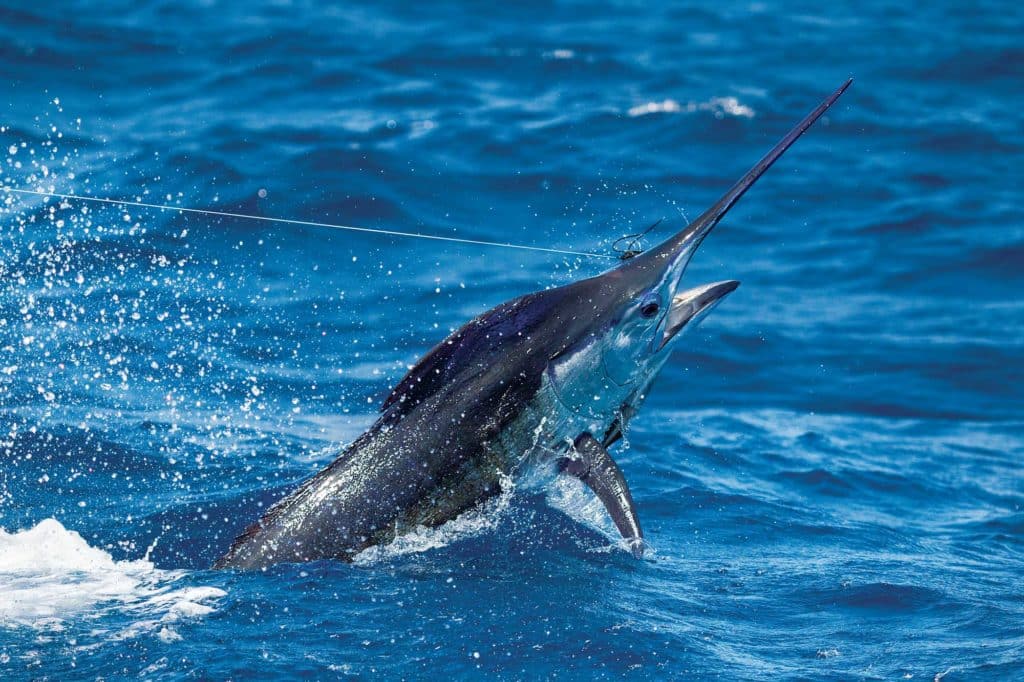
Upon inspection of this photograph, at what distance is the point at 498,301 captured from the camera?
10.9m

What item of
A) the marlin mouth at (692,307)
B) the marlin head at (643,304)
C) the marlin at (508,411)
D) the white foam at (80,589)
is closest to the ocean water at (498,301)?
the white foam at (80,589)

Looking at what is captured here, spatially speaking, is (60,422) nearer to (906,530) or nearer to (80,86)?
(906,530)

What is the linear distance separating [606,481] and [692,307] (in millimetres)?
1031

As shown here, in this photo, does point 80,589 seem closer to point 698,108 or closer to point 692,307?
point 692,307

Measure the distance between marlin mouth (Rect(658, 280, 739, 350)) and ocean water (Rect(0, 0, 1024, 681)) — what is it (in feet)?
3.65

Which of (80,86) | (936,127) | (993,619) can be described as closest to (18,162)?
(80,86)

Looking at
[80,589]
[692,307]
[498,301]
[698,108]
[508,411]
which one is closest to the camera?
[80,589]

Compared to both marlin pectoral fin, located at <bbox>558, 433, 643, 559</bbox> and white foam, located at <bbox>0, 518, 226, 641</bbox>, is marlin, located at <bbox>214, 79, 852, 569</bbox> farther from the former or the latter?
white foam, located at <bbox>0, 518, 226, 641</bbox>

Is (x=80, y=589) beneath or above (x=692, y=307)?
beneath

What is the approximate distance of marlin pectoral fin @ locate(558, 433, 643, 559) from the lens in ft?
20.7

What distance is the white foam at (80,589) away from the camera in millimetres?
5484

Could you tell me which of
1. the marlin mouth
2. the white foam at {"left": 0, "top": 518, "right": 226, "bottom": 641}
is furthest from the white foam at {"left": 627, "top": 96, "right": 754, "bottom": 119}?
the white foam at {"left": 0, "top": 518, "right": 226, "bottom": 641}

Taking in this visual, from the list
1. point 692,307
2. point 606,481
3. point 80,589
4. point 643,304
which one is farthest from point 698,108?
point 80,589

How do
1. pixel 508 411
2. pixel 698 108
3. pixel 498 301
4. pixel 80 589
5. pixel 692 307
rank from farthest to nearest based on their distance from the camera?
pixel 698 108, pixel 498 301, pixel 692 307, pixel 508 411, pixel 80 589
